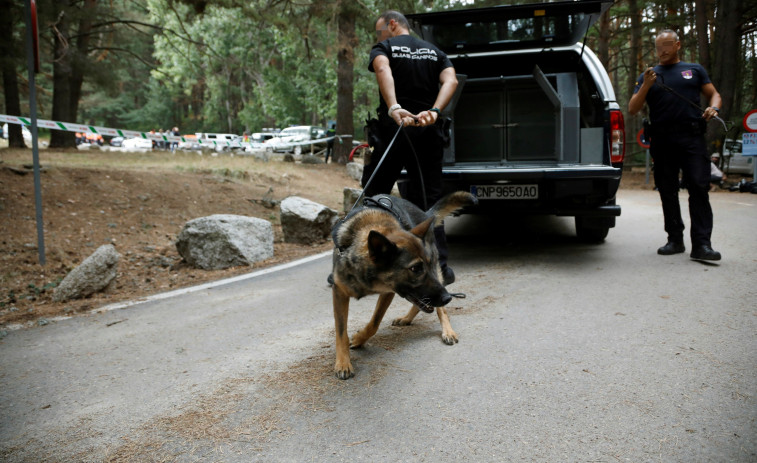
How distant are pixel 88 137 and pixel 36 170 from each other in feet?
163

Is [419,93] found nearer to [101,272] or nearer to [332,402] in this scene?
[332,402]

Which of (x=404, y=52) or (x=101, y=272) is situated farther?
(x=101, y=272)

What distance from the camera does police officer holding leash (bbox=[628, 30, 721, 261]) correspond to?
545 centimetres

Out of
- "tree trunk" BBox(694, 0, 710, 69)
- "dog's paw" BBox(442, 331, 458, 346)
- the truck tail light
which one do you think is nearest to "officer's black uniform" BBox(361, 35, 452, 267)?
"dog's paw" BBox(442, 331, 458, 346)

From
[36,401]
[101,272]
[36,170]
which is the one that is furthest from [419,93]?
[36,170]

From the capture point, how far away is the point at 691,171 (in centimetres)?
546

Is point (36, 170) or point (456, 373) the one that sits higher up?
point (36, 170)

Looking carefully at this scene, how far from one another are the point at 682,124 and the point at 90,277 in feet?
21.5

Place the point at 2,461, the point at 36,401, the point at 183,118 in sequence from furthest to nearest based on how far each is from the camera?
the point at 183,118
the point at 36,401
the point at 2,461

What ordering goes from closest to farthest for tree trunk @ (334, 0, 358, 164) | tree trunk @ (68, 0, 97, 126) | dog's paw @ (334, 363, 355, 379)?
dog's paw @ (334, 363, 355, 379), tree trunk @ (334, 0, 358, 164), tree trunk @ (68, 0, 97, 126)

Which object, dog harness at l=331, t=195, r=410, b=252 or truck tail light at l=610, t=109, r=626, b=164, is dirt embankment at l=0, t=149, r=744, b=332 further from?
truck tail light at l=610, t=109, r=626, b=164

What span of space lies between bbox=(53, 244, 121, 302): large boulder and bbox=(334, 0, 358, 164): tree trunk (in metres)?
10.7

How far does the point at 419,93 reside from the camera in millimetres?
4387

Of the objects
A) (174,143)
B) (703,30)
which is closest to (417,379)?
(703,30)
